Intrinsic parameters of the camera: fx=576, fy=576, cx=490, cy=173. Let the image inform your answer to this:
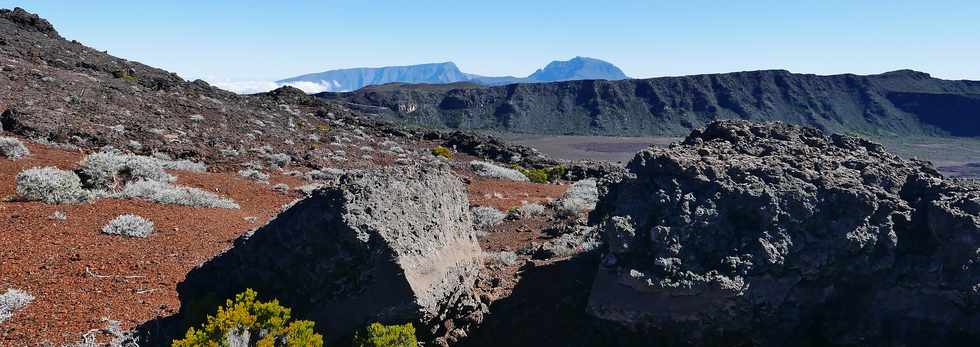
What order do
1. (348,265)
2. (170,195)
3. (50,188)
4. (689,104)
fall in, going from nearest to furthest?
(348,265), (50,188), (170,195), (689,104)

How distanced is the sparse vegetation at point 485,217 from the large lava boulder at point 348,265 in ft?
18.2

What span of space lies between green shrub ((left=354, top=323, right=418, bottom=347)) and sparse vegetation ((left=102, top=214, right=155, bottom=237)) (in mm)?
5241

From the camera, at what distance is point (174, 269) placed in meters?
7.35

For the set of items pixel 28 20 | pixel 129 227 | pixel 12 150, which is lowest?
pixel 129 227

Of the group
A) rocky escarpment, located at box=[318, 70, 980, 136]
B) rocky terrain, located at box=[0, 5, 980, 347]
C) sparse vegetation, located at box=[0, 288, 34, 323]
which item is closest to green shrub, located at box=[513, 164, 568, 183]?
rocky terrain, located at box=[0, 5, 980, 347]

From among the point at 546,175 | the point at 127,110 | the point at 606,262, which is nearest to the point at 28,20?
the point at 127,110

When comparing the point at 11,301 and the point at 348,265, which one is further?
the point at 11,301

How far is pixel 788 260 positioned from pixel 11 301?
7.56 metres

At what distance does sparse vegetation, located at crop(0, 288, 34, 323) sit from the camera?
566cm

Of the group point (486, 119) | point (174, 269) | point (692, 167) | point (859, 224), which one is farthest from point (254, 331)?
point (486, 119)

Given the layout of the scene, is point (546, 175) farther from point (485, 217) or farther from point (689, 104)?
point (689, 104)

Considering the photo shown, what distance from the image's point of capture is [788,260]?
5176mm

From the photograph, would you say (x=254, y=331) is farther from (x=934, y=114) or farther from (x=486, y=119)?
(x=934, y=114)

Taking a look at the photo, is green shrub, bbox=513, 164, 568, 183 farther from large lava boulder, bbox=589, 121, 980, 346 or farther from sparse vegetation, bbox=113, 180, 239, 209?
large lava boulder, bbox=589, 121, 980, 346
